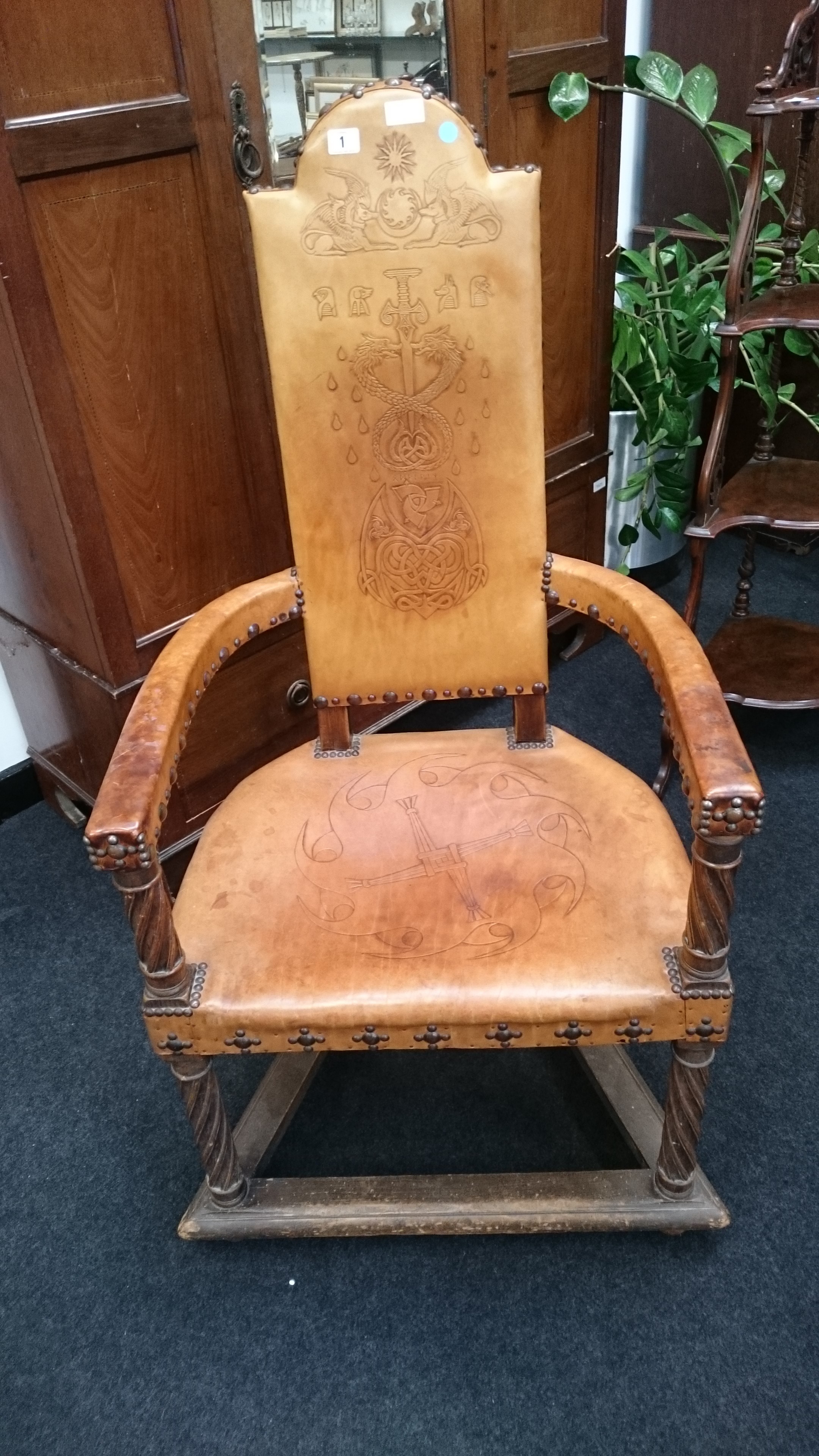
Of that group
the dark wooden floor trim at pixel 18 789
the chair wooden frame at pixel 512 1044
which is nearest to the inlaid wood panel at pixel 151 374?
the chair wooden frame at pixel 512 1044

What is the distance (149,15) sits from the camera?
1214mm

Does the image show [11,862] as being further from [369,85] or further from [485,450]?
[369,85]

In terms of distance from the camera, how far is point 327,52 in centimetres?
147

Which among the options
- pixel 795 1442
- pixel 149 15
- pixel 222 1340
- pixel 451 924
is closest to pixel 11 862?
pixel 222 1340

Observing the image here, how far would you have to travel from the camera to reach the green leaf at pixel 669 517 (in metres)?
2.24

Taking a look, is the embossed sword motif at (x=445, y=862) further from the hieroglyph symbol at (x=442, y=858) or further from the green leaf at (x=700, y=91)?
the green leaf at (x=700, y=91)

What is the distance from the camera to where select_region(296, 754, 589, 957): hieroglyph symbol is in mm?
1047

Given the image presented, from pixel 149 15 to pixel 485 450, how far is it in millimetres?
677

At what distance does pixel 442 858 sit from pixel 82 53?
1.04 meters

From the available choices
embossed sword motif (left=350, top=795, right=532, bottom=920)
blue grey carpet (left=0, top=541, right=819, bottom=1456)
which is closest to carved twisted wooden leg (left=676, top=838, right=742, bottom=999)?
blue grey carpet (left=0, top=541, right=819, bottom=1456)

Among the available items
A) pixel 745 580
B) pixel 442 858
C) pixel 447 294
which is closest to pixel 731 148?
pixel 745 580

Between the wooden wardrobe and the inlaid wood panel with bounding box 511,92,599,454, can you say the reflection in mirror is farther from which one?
the inlaid wood panel with bounding box 511,92,599,454

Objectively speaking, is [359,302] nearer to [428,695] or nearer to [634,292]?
[428,695]

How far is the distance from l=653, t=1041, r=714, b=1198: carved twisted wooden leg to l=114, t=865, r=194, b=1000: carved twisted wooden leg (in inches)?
20.5
